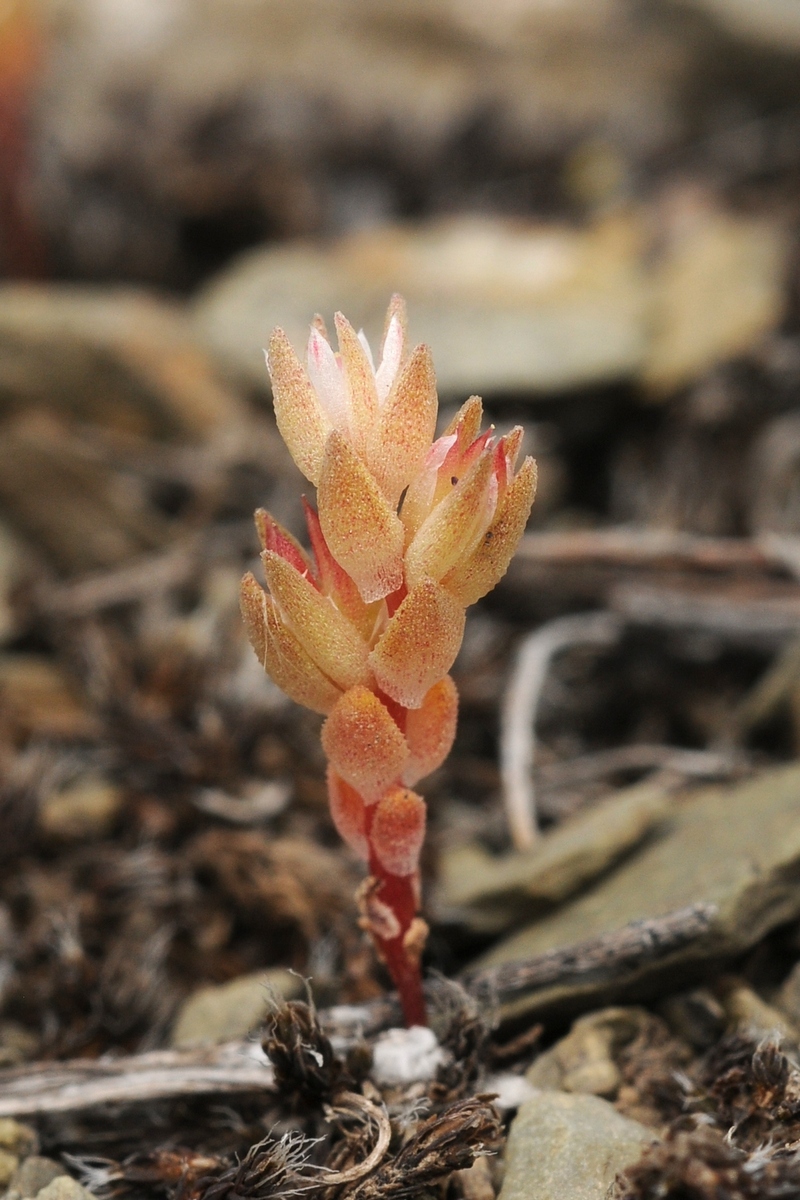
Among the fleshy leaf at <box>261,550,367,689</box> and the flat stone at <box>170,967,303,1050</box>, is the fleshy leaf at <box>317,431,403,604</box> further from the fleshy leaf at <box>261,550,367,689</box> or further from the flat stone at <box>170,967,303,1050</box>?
the flat stone at <box>170,967,303,1050</box>

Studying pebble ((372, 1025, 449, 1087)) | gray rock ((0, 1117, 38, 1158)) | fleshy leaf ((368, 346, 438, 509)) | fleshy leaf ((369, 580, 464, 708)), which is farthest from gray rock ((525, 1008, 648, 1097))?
fleshy leaf ((368, 346, 438, 509))

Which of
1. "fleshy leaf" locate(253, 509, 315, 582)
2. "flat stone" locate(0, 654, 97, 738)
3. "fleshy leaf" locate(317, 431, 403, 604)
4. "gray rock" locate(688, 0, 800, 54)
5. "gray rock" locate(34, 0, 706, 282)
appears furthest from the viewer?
"gray rock" locate(688, 0, 800, 54)

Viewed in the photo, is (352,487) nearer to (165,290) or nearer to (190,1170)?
(190,1170)

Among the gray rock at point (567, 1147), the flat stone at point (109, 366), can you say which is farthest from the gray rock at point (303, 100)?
the gray rock at point (567, 1147)

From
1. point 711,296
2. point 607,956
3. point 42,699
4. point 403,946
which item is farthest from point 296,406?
point 711,296

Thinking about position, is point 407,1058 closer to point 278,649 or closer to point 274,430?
point 278,649

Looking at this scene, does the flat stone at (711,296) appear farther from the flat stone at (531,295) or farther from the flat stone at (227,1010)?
the flat stone at (227,1010)
